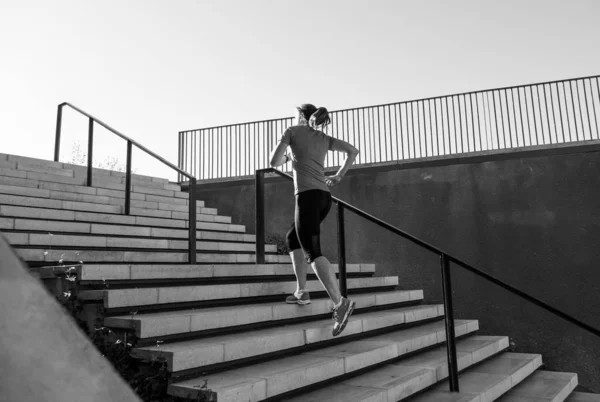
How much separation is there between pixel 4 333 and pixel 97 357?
26 centimetres

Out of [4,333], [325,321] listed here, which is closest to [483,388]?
[325,321]

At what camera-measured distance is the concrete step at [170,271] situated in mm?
3518

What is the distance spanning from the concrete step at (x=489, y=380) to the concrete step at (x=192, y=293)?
1516mm

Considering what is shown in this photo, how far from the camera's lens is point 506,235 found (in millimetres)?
6895

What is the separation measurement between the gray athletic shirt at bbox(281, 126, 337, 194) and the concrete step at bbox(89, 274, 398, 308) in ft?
3.33

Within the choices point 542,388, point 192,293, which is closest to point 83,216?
point 192,293

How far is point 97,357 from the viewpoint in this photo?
4.73ft

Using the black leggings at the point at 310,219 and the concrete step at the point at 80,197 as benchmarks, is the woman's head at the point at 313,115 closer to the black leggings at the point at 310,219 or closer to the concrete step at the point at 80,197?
the black leggings at the point at 310,219

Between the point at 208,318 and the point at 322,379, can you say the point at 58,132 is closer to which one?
the point at 208,318

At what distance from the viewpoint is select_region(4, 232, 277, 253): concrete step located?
15.1ft

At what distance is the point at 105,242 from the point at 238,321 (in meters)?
2.24

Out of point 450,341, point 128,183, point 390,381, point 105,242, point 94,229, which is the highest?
point 128,183

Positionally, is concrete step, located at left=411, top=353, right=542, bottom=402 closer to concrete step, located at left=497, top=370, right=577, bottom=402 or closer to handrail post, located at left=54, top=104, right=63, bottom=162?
concrete step, located at left=497, top=370, right=577, bottom=402

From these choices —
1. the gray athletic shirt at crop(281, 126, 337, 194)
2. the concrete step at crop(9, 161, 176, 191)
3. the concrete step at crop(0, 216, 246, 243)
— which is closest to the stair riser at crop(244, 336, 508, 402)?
the gray athletic shirt at crop(281, 126, 337, 194)
